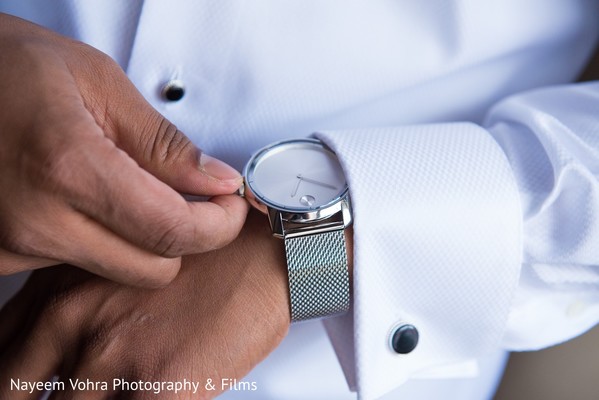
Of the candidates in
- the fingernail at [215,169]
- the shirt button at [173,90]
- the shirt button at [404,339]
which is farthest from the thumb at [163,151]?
the shirt button at [404,339]

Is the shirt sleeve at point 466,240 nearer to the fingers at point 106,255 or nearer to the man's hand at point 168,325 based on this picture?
the man's hand at point 168,325

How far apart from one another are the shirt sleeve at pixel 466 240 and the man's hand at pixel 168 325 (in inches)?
3.9

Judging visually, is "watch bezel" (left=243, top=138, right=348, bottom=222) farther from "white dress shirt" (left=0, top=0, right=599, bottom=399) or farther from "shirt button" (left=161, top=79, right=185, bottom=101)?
"shirt button" (left=161, top=79, right=185, bottom=101)

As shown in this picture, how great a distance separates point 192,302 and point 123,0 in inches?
13.9

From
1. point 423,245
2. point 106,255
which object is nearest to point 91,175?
point 106,255

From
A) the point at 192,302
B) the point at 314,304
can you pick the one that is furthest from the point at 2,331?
the point at 314,304

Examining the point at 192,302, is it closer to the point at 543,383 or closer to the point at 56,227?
the point at 56,227

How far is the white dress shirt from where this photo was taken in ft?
2.00

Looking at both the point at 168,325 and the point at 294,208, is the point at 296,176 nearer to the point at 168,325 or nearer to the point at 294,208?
the point at 294,208

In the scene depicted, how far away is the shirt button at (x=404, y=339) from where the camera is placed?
63 cm

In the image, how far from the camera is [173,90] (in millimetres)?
682

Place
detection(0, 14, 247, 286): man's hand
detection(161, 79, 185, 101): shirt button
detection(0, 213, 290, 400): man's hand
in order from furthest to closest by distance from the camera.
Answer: detection(161, 79, 185, 101): shirt button, detection(0, 213, 290, 400): man's hand, detection(0, 14, 247, 286): man's hand

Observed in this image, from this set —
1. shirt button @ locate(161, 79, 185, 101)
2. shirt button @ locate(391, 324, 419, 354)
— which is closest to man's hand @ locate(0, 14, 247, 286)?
shirt button @ locate(161, 79, 185, 101)

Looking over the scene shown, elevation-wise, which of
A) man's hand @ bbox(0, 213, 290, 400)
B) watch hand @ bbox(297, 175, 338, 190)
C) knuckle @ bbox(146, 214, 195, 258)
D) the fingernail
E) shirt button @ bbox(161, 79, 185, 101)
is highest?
shirt button @ bbox(161, 79, 185, 101)
